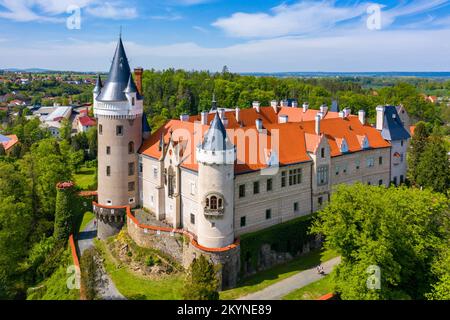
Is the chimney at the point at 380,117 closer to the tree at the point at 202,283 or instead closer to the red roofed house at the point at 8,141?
the tree at the point at 202,283

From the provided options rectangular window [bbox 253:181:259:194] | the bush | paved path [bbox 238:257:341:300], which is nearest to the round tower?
rectangular window [bbox 253:181:259:194]

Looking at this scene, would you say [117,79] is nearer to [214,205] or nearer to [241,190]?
[241,190]

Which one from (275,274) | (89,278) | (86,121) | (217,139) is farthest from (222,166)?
(86,121)

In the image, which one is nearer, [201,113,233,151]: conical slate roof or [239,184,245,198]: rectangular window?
[201,113,233,151]: conical slate roof

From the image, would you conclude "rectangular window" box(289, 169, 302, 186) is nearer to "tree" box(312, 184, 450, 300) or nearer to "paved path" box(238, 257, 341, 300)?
"tree" box(312, 184, 450, 300)

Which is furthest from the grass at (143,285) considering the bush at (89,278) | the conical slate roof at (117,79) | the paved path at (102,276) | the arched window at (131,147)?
the conical slate roof at (117,79)

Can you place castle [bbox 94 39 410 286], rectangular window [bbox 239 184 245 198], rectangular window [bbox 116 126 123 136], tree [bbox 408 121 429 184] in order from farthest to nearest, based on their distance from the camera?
tree [bbox 408 121 429 184] < rectangular window [bbox 116 126 123 136] < rectangular window [bbox 239 184 245 198] < castle [bbox 94 39 410 286]
